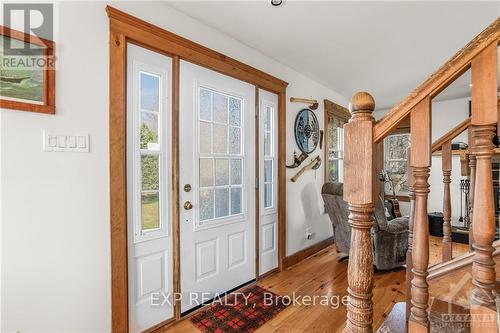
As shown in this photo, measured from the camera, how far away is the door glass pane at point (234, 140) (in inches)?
95.6

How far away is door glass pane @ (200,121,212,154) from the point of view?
2.17 m

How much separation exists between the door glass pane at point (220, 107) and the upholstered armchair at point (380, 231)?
1.48 metres

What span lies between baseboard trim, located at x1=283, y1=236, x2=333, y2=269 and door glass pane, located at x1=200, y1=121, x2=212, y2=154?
165 cm

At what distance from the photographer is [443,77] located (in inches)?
26.0

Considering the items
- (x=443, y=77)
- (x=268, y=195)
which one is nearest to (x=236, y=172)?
(x=268, y=195)

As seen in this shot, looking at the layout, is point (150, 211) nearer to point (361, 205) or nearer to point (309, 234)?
point (361, 205)

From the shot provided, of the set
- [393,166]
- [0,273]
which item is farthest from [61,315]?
[393,166]

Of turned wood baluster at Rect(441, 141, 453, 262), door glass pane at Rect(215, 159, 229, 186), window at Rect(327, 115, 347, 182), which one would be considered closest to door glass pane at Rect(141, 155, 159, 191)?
door glass pane at Rect(215, 159, 229, 186)

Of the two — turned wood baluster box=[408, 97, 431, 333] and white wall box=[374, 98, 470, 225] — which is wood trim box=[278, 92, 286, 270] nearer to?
turned wood baluster box=[408, 97, 431, 333]

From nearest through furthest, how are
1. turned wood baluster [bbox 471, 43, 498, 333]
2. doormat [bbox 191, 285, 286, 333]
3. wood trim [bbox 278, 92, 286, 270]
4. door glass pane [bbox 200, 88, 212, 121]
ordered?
turned wood baluster [bbox 471, 43, 498, 333]
doormat [bbox 191, 285, 286, 333]
door glass pane [bbox 200, 88, 212, 121]
wood trim [bbox 278, 92, 286, 270]

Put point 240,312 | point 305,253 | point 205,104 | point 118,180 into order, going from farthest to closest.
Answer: point 305,253
point 205,104
point 240,312
point 118,180

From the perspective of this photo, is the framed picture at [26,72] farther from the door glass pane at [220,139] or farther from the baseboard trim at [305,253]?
the baseboard trim at [305,253]

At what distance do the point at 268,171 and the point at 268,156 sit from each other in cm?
17

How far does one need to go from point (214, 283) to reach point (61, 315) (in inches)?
44.7
